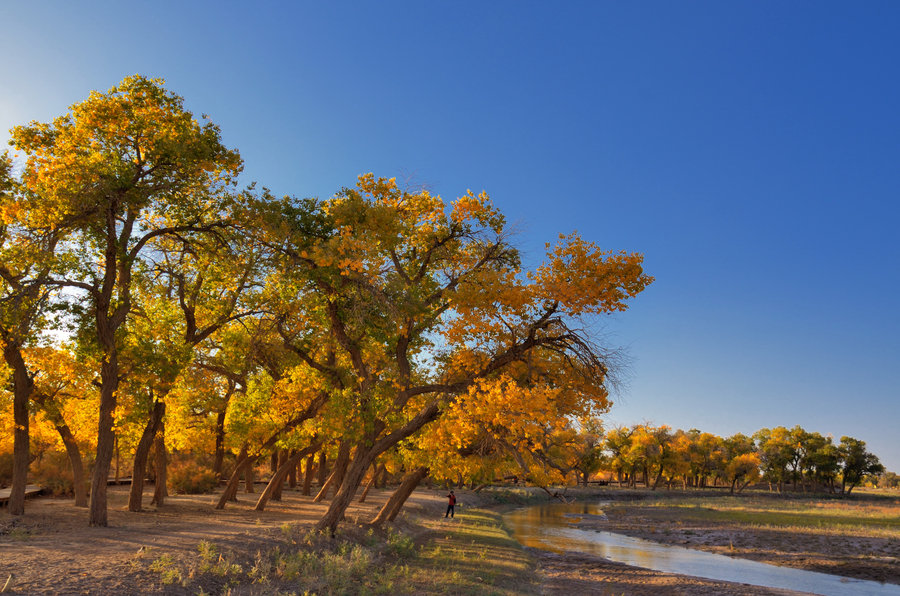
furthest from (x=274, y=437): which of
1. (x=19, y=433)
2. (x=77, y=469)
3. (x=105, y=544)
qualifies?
(x=105, y=544)

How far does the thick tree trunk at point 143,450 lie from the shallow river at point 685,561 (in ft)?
65.8

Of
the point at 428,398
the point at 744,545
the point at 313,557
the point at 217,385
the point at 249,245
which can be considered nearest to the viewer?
the point at 313,557

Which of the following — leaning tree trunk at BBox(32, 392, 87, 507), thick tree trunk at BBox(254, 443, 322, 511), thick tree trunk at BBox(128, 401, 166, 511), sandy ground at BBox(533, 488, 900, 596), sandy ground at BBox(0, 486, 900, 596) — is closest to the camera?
sandy ground at BBox(0, 486, 900, 596)

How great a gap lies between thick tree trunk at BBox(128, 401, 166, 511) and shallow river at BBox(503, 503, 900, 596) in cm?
2007

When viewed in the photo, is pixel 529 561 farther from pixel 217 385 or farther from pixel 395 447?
pixel 217 385

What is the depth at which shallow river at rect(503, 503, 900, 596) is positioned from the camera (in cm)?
2180

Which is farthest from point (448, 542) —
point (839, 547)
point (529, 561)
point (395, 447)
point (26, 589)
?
point (839, 547)

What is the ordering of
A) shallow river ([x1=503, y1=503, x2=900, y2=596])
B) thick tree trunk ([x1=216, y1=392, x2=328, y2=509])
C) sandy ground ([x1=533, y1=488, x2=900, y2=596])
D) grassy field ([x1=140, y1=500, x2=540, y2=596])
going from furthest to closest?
thick tree trunk ([x1=216, y1=392, x2=328, y2=509]), shallow river ([x1=503, y1=503, x2=900, y2=596]), sandy ground ([x1=533, y1=488, x2=900, y2=596]), grassy field ([x1=140, y1=500, x2=540, y2=596])

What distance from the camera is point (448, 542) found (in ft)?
78.6

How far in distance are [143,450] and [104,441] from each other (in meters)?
6.06

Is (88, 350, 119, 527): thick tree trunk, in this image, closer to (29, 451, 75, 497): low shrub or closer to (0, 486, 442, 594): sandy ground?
(0, 486, 442, 594): sandy ground

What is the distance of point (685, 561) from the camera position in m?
27.2

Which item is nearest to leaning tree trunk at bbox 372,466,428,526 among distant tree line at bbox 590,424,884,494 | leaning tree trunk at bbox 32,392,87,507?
leaning tree trunk at bbox 32,392,87,507

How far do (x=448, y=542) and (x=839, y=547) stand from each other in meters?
23.7
